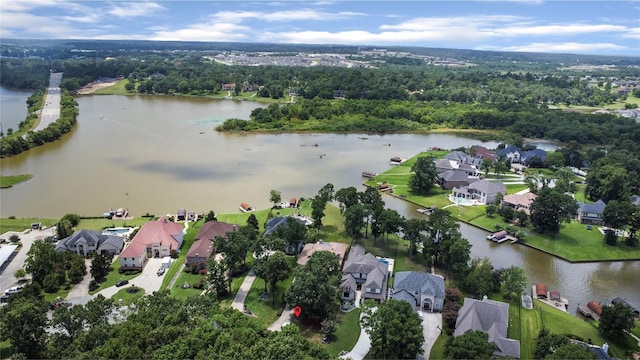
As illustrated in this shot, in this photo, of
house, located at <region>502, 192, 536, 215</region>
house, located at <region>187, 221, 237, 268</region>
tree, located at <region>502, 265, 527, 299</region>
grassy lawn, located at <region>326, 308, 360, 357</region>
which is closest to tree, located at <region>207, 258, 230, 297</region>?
house, located at <region>187, 221, 237, 268</region>

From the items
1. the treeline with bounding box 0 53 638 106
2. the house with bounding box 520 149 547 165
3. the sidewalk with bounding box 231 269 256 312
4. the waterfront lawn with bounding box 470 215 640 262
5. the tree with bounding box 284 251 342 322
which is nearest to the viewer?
the tree with bounding box 284 251 342 322

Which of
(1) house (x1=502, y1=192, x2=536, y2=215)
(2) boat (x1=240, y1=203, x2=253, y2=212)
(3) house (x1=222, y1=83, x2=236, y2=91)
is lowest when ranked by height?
(2) boat (x1=240, y1=203, x2=253, y2=212)

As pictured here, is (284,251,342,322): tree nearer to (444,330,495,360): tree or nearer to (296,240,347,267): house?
(296,240,347,267): house

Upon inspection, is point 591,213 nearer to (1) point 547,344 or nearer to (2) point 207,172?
(1) point 547,344

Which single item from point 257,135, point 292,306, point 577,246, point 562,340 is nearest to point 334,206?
point 292,306

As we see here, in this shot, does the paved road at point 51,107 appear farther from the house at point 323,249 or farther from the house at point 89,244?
the house at point 323,249

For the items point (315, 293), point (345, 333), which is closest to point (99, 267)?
point (315, 293)

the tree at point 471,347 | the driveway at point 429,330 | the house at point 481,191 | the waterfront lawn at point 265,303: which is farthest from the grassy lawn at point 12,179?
the tree at point 471,347
